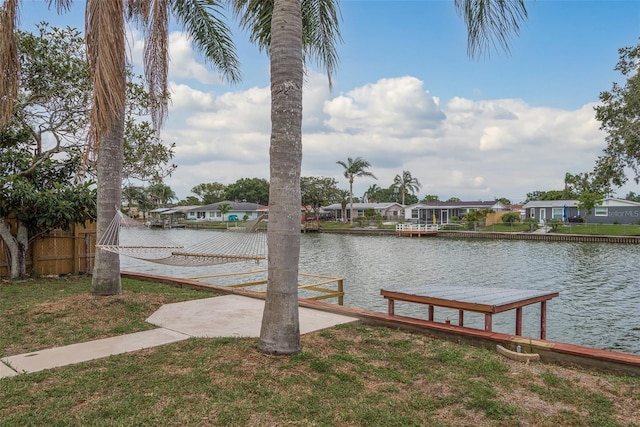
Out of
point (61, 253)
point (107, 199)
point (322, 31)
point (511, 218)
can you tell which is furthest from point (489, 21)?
point (511, 218)

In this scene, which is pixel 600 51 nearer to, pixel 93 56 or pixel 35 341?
pixel 93 56

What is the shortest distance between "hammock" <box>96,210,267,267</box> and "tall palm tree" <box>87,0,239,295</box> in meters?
0.18

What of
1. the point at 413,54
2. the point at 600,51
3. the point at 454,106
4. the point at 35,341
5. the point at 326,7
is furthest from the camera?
the point at 454,106

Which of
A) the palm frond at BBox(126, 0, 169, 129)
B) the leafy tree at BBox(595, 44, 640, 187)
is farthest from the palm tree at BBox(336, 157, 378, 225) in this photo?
the palm frond at BBox(126, 0, 169, 129)

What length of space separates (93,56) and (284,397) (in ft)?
13.2

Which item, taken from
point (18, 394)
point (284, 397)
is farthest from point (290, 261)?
point (18, 394)

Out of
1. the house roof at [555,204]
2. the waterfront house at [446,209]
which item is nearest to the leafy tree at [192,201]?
the waterfront house at [446,209]

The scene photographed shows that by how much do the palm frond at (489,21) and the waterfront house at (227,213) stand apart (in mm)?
54969

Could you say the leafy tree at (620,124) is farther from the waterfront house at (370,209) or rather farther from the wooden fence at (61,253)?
the waterfront house at (370,209)

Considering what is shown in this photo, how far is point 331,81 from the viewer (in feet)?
20.3

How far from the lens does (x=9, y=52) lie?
590 cm

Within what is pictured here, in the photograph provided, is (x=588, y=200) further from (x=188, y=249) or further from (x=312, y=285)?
(x=188, y=249)

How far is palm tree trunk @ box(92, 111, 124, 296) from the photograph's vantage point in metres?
6.26

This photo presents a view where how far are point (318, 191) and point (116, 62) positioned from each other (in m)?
52.6
